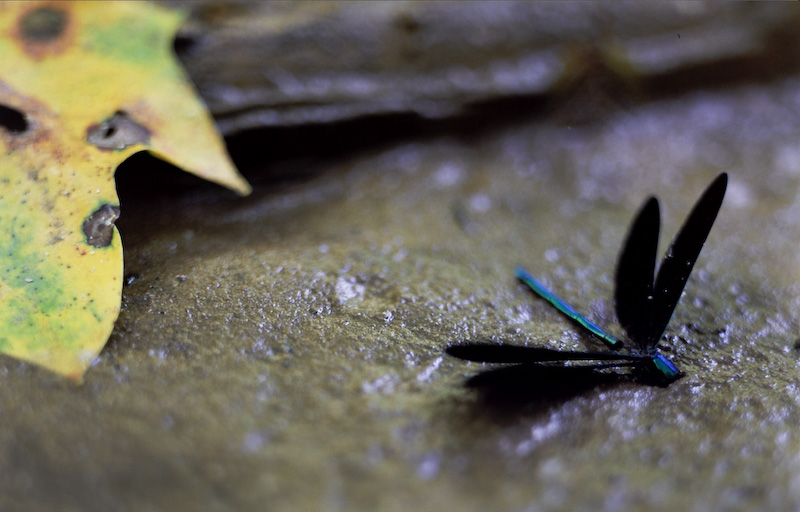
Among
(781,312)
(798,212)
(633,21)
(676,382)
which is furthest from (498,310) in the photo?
(633,21)

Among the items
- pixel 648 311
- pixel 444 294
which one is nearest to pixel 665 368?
pixel 648 311

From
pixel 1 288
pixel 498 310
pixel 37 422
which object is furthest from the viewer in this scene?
pixel 498 310

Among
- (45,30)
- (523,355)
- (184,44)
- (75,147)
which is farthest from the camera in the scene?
(184,44)

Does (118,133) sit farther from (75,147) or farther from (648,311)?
(648,311)

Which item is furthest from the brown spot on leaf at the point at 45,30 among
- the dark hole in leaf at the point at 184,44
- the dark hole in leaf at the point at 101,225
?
the dark hole in leaf at the point at 101,225

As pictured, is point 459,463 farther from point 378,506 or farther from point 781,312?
point 781,312
